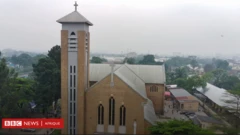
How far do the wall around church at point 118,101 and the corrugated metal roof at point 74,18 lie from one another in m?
5.94

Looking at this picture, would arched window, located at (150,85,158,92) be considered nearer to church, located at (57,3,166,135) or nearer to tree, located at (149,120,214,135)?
church, located at (57,3,166,135)

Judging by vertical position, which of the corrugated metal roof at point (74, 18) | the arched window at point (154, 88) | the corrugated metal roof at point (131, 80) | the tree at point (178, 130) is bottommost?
the tree at point (178, 130)

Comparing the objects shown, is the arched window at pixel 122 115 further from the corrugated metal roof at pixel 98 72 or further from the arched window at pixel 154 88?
the arched window at pixel 154 88

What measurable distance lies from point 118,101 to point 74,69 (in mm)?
5283

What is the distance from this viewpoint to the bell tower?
74.6 ft

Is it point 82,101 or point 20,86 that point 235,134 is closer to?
point 82,101

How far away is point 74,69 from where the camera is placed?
2323 centimetres

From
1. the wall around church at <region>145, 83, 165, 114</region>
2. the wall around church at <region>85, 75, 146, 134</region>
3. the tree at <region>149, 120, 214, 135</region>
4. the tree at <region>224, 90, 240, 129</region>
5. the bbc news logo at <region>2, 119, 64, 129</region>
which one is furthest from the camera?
the wall around church at <region>145, 83, 165, 114</region>

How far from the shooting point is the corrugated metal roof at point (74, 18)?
22297 millimetres

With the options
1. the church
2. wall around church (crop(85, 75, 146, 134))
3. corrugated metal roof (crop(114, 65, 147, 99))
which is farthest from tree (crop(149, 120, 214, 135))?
corrugated metal roof (crop(114, 65, 147, 99))

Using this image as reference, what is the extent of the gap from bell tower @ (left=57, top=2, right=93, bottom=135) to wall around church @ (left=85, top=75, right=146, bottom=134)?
1.02m

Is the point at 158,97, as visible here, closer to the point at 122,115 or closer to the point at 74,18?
the point at 122,115

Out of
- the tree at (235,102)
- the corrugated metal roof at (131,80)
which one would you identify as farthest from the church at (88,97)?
the tree at (235,102)

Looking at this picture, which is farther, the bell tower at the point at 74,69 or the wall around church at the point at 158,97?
the wall around church at the point at 158,97
